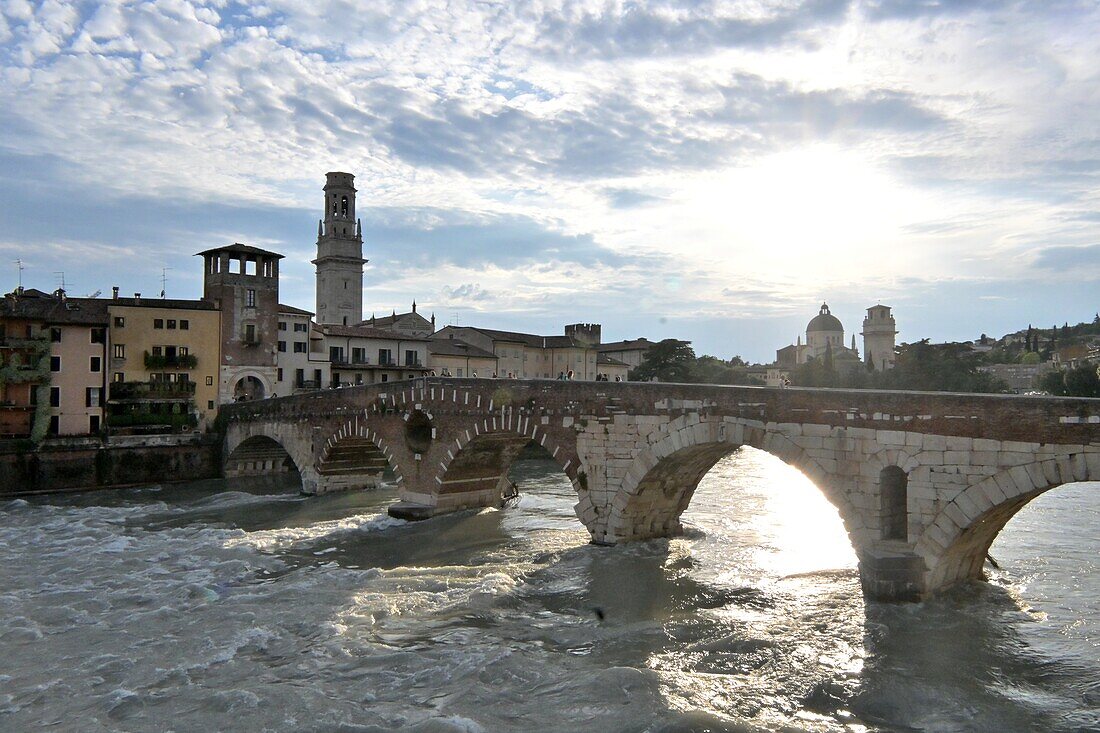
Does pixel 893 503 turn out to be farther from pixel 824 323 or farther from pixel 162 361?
pixel 824 323

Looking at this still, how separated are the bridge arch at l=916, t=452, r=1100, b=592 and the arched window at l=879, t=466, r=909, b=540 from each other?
1.93ft

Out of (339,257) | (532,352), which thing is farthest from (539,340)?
(339,257)

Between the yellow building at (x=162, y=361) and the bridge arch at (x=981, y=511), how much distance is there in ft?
108

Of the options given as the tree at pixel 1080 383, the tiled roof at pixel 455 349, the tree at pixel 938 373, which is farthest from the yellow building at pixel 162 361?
the tree at pixel 1080 383

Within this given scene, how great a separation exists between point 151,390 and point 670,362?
115ft

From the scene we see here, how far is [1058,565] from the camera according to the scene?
17.2m

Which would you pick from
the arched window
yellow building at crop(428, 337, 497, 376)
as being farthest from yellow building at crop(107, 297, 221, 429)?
the arched window

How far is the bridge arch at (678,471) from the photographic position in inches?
613

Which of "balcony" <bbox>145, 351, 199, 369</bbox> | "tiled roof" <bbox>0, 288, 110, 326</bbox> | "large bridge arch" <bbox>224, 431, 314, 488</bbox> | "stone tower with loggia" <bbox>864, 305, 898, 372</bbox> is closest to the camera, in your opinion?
"tiled roof" <bbox>0, 288, 110, 326</bbox>

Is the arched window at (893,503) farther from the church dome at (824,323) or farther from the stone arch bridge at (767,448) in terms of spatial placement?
the church dome at (824,323)

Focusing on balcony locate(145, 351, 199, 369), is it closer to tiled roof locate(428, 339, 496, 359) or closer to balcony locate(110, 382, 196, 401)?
balcony locate(110, 382, 196, 401)

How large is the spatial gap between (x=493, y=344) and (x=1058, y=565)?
4311 cm

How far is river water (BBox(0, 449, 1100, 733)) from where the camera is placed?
10.9 metres

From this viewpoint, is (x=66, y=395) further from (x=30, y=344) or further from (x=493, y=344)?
(x=493, y=344)
